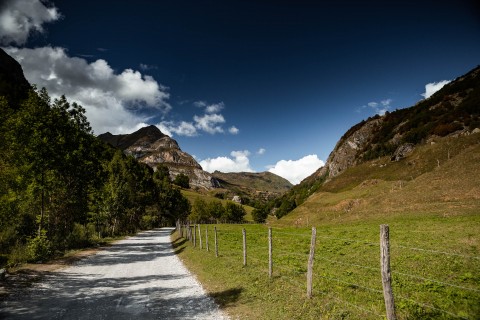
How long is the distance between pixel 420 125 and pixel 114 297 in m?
98.0

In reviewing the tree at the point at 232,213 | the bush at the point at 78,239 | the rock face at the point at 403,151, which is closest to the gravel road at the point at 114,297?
the bush at the point at 78,239

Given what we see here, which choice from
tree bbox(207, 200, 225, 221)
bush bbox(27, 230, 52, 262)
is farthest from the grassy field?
tree bbox(207, 200, 225, 221)

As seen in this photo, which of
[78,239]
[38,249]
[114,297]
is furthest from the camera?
[78,239]

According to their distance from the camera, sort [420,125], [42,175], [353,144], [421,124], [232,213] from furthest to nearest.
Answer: [232,213] < [353,144] < [421,124] < [420,125] < [42,175]

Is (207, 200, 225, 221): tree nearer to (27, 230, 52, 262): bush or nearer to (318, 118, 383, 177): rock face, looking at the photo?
(318, 118, 383, 177): rock face

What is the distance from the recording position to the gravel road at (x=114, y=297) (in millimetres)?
9953

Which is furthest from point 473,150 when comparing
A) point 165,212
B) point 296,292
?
point 165,212

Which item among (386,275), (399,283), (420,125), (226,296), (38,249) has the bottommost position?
(226,296)

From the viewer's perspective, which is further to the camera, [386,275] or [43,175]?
[43,175]

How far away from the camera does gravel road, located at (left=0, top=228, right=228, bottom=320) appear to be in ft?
32.7

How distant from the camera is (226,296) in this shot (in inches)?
465

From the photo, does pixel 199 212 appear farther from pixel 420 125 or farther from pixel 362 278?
pixel 362 278

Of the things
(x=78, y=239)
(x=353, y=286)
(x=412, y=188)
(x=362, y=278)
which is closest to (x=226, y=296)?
(x=353, y=286)

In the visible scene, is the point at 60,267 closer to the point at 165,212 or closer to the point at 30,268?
the point at 30,268
